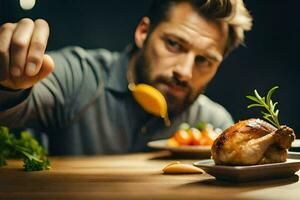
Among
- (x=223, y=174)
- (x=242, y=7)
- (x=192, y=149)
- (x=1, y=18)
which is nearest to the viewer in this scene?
(x=223, y=174)

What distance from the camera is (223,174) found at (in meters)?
1.78

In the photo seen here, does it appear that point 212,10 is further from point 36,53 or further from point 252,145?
point 252,145

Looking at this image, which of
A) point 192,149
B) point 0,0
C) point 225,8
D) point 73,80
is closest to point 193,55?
point 225,8

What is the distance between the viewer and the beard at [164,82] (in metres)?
3.54

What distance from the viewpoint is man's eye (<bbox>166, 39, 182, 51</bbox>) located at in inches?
139

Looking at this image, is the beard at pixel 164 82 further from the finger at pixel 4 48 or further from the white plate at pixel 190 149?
the finger at pixel 4 48

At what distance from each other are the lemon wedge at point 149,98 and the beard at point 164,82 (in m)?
0.03

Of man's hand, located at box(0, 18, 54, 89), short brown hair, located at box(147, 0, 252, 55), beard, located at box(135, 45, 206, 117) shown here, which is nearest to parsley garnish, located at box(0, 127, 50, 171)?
man's hand, located at box(0, 18, 54, 89)

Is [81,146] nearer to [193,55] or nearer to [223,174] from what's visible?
[193,55]

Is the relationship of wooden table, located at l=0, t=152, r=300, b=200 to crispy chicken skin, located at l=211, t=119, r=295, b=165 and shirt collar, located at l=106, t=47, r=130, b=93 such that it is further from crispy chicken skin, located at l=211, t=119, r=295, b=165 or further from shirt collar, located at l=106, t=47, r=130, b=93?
shirt collar, located at l=106, t=47, r=130, b=93

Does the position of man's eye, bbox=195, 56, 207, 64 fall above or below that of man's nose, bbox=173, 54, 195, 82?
above

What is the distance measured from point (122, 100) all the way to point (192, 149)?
0.93 m

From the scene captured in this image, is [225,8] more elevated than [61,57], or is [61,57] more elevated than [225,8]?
[225,8]

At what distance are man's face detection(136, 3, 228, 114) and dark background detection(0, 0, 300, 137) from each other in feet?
0.46
